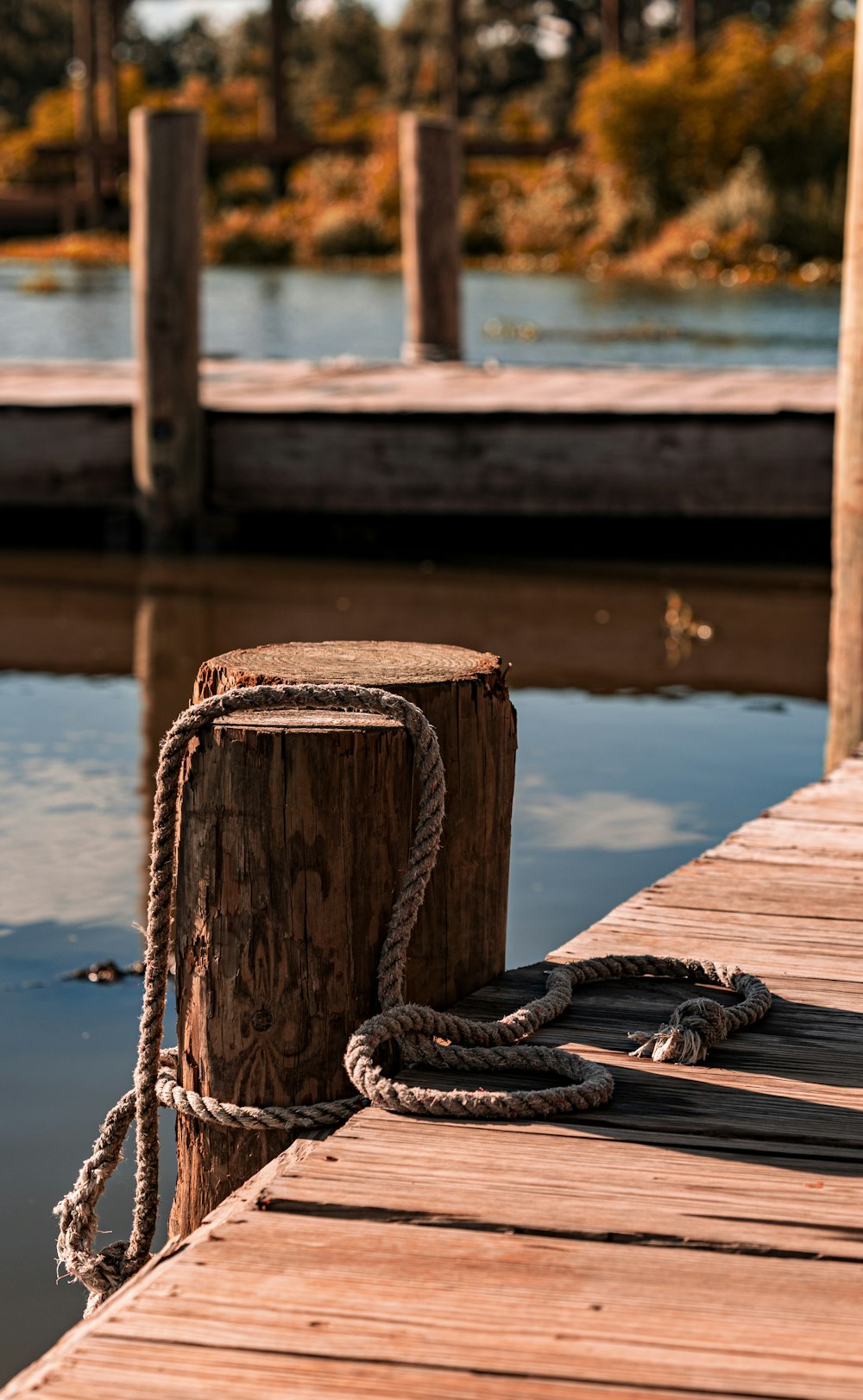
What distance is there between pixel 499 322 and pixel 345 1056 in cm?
1663

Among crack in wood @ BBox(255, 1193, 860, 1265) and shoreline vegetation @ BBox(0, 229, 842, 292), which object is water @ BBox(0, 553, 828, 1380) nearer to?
crack in wood @ BBox(255, 1193, 860, 1265)

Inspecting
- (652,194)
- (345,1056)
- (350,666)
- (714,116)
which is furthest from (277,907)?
(714,116)

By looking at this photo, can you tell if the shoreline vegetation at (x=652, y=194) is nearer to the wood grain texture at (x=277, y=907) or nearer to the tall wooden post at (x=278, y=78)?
the tall wooden post at (x=278, y=78)

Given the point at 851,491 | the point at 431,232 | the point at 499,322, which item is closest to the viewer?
the point at 851,491

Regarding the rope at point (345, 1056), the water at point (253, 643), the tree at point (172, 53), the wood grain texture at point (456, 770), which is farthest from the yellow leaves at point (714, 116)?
the tree at point (172, 53)

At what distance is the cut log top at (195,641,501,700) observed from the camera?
2807 millimetres

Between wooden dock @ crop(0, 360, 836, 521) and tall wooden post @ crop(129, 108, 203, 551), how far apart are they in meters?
0.20

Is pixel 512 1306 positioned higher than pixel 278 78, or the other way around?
pixel 278 78

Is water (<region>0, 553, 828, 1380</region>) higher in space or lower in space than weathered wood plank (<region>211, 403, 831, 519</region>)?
lower

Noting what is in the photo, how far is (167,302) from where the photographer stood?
8.90 m

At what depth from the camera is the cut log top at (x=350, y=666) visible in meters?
2.81

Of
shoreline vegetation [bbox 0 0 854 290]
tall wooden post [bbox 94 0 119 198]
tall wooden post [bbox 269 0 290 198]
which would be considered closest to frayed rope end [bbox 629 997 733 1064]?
shoreline vegetation [bbox 0 0 854 290]

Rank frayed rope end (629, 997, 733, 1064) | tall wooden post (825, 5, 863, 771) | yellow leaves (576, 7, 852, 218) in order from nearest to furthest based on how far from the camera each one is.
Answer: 1. frayed rope end (629, 997, 733, 1064)
2. tall wooden post (825, 5, 863, 771)
3. yellow leaves (576, 7, 852, 218)

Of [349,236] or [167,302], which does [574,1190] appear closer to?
[167,302]
